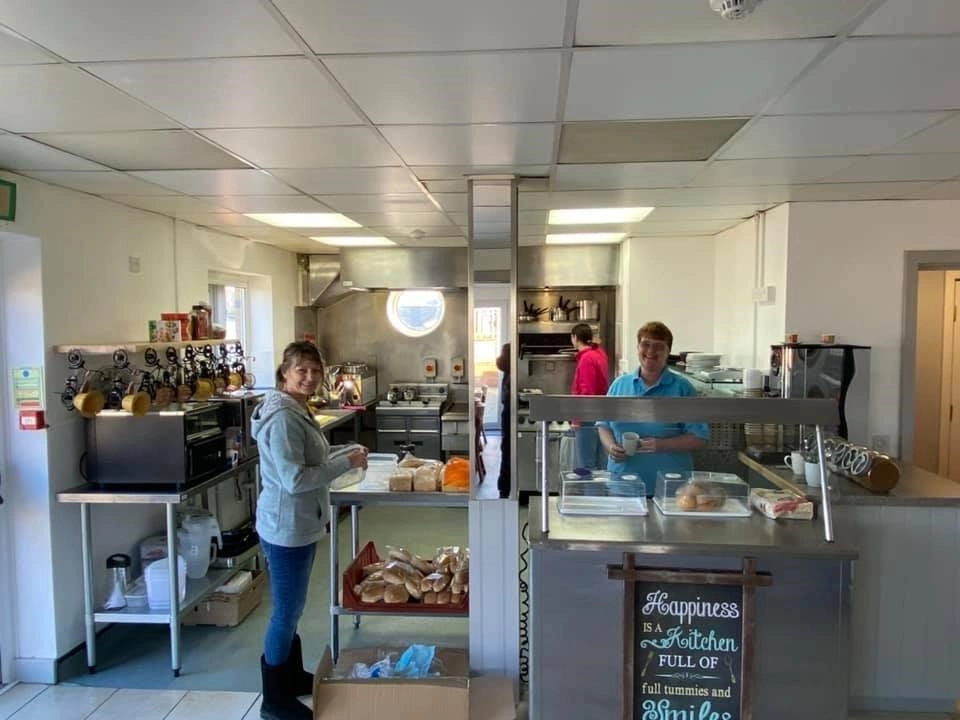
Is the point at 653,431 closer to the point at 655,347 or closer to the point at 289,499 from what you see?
the point at 655,347

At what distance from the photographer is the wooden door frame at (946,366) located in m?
4.57

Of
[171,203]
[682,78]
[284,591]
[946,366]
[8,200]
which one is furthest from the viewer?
[946,366]

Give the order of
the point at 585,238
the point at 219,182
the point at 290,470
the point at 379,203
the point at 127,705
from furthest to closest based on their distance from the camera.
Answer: the point at 585,238
the point at 379,203
the point at 219,182
the point at 127,705
the point at 290,470

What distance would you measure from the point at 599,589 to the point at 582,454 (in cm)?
53

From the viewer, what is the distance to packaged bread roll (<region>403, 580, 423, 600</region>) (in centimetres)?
264

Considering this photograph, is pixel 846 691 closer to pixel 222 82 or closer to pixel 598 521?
pixel 598 521

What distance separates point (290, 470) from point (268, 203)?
5.47 ft

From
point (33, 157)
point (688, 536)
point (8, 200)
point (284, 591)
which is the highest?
point (33, 157)

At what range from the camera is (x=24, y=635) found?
2.78 meters

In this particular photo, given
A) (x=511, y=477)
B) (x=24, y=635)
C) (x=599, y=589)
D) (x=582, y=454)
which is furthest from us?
(x=24, y=635)

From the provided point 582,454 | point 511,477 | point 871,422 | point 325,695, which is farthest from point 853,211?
point 325,695

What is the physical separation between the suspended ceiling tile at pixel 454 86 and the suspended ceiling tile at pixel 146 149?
730mm

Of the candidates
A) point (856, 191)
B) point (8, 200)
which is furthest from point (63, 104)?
point (856, 191)

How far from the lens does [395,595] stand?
2.63 m
